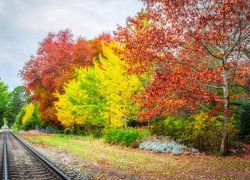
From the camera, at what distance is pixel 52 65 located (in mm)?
46031

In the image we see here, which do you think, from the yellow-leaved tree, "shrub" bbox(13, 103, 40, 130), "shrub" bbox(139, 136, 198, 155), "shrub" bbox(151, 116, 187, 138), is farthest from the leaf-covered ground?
"shrub" bbox(13, 103, 40, 130)

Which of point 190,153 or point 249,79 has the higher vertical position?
point 249,79

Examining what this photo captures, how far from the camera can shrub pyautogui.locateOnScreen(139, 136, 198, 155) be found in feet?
55.6

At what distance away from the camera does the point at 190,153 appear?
55.0 feet

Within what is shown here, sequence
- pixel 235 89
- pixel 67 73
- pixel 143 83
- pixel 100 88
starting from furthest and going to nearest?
pixel 67 73, pixel 100 88, pixel 143 83, pixel 235 89

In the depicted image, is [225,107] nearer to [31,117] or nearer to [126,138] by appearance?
[126,138]

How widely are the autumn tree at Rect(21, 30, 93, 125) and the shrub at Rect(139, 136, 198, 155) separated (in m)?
25.5

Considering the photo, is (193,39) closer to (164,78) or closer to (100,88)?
(164,78)

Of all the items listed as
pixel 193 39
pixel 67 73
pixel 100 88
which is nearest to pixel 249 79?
pixel 193 39

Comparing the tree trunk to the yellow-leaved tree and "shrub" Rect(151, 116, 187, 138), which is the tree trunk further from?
the yellow-leaved tree

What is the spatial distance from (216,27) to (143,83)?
432 inches

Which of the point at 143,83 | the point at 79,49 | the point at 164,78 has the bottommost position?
the point at 164,78

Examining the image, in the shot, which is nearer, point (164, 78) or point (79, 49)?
point (164, 78)

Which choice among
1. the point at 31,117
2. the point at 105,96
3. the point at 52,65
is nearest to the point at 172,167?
the point at 105,96
